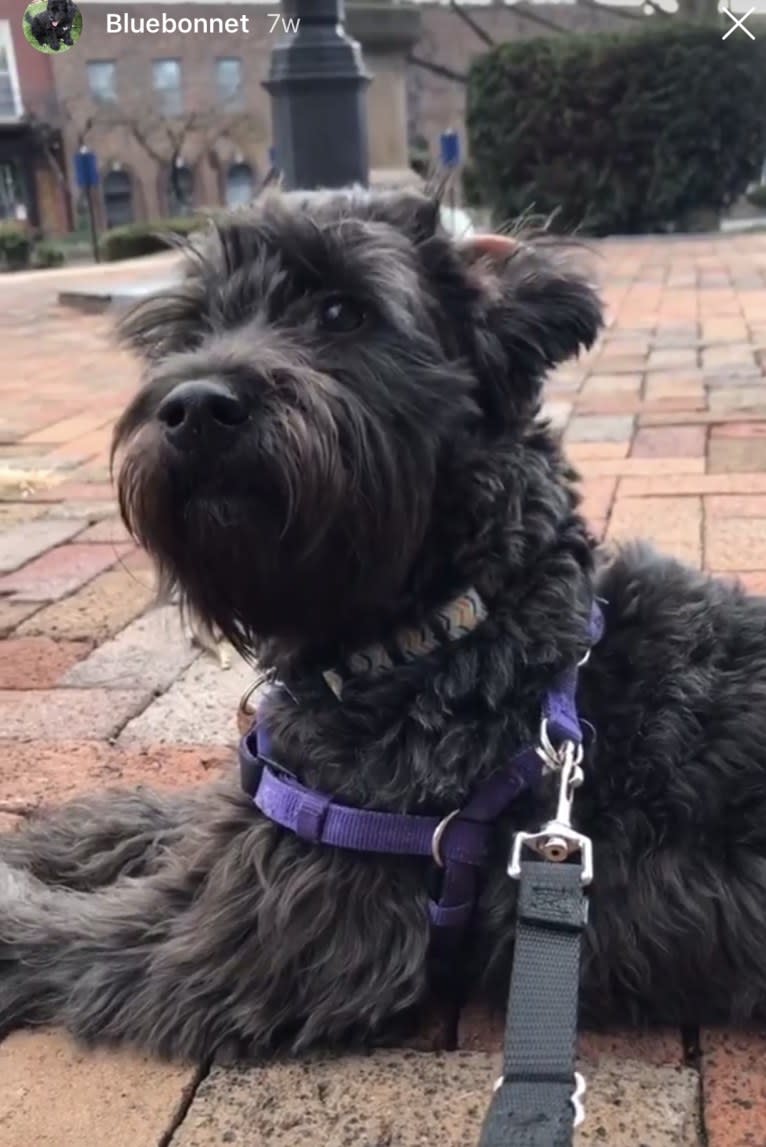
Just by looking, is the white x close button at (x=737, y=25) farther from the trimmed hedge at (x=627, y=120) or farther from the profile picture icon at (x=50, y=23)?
the profile picture icon at (x=50, y=23)

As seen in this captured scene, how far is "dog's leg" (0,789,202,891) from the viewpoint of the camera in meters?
2.49

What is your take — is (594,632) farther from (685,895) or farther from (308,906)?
(308,906)

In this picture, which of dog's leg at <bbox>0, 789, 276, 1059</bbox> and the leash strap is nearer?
the leash strap

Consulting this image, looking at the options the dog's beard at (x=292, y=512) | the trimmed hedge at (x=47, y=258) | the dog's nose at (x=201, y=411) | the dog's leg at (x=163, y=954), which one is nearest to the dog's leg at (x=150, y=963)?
the dog's leg at (x=163, y=954)

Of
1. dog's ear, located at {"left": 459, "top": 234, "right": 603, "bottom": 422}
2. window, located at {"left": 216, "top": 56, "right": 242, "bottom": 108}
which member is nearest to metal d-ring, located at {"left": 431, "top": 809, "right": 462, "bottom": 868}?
dog's ear, located at {"left": 459, "top": 234, "right": 603, "bottom": 422}

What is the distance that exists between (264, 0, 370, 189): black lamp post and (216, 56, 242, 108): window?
1369 inches

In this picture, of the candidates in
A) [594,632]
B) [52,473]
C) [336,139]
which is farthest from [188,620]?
[336,139]

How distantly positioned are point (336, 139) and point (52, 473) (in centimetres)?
334

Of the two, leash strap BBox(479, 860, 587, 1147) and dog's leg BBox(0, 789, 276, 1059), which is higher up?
leash strap BBox(479, 860, 587, 1147)

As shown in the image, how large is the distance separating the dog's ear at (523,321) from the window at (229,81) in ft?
135

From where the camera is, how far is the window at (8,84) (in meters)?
39.5

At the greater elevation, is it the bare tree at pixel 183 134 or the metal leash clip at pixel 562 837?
the metal leash clip at pixel 562 837

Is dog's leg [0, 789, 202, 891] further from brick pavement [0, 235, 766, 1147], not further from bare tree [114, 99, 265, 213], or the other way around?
bare tree [114, 99, 265, 213]

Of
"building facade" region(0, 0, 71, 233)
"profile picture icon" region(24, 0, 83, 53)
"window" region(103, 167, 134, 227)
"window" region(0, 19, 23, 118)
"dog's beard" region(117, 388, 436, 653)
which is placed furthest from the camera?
"window" region(103, 167, 134, 227)
